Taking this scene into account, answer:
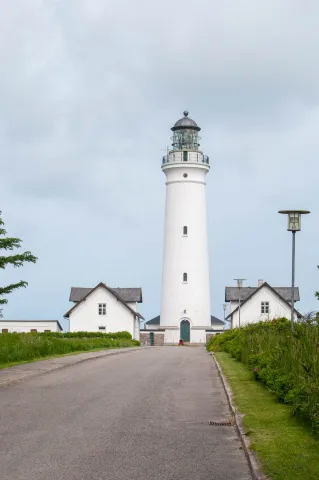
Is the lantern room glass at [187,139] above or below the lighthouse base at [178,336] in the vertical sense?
above

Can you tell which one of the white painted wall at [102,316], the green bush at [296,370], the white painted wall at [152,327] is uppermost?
the white painted wall at [102,316]

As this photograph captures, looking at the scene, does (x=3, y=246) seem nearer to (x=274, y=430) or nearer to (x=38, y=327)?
(x=274, y=430)

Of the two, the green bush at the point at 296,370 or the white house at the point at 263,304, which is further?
the white house at the point at 263,304

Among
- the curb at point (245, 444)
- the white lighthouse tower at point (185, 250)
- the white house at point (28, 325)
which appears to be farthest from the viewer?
the white house at point (28, 325)

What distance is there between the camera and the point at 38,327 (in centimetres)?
8312

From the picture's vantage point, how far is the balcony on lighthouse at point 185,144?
240ft

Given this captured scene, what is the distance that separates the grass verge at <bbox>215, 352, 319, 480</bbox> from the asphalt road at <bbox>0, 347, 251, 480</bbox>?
12.7 inches

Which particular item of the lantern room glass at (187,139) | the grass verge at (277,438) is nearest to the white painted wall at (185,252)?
the lantern room glass at (187,139)

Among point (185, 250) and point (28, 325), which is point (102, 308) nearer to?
point (28, 325)

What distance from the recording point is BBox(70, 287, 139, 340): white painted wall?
77375 mm

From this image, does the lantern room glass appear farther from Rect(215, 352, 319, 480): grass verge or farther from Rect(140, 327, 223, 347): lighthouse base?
Rect(215, 352, 319, 480): grass verge

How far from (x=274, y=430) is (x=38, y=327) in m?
72.0

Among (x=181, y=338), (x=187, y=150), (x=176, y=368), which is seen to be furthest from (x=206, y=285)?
(x=176, y=368)

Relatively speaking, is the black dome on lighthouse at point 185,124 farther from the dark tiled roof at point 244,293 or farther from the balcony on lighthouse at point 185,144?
the dark tiled roof at point 244,293
